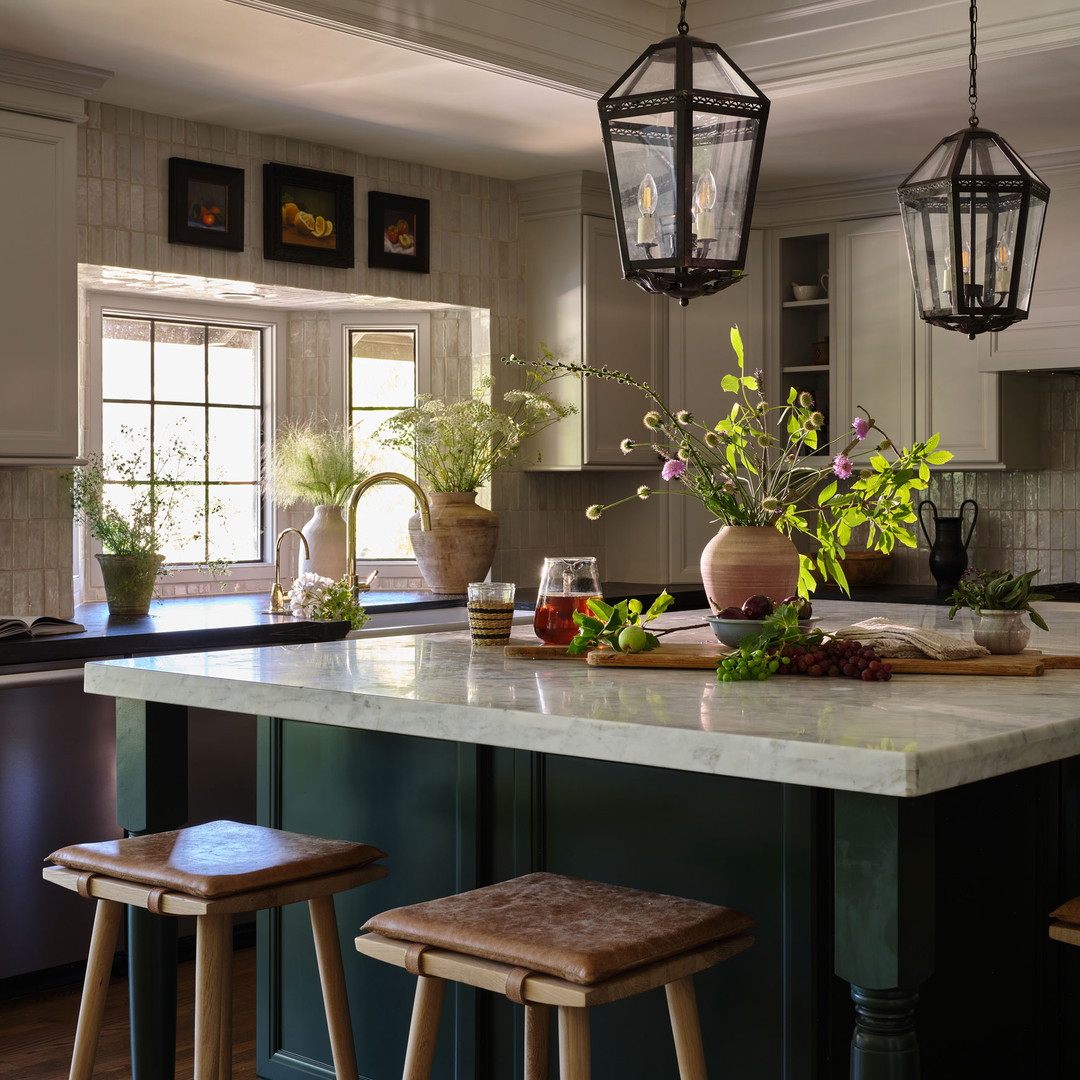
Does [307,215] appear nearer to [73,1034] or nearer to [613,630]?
[73,1034]

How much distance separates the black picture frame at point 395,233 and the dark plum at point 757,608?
3.06 m

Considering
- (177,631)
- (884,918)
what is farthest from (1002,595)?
(177,631)

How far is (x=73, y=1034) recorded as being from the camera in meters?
3.22

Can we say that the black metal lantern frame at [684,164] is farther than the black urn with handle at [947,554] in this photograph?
No

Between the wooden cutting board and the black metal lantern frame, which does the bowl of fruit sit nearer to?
the wooden cutting board

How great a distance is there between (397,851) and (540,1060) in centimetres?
62

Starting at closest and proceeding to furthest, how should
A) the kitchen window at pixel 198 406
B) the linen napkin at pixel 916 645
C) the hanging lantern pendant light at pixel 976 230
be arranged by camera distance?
the linen napkin at pixel 916 645 < the hanging lantern pendant light at pixel 976 230 < the kitchen window at pixel 198 406

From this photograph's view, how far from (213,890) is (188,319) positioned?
3440 mm

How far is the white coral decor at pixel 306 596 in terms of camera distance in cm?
420

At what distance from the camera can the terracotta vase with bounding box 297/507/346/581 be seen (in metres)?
4.85

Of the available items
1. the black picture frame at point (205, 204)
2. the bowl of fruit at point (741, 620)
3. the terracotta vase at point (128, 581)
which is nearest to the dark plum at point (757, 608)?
the bowl of fruit at point (741, 620)

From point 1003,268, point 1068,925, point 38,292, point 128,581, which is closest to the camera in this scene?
point 1068,925

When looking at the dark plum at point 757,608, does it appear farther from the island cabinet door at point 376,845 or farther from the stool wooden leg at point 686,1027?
the stool wooden leg at point 686,1027

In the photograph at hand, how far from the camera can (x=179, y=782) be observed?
2.40 metres
